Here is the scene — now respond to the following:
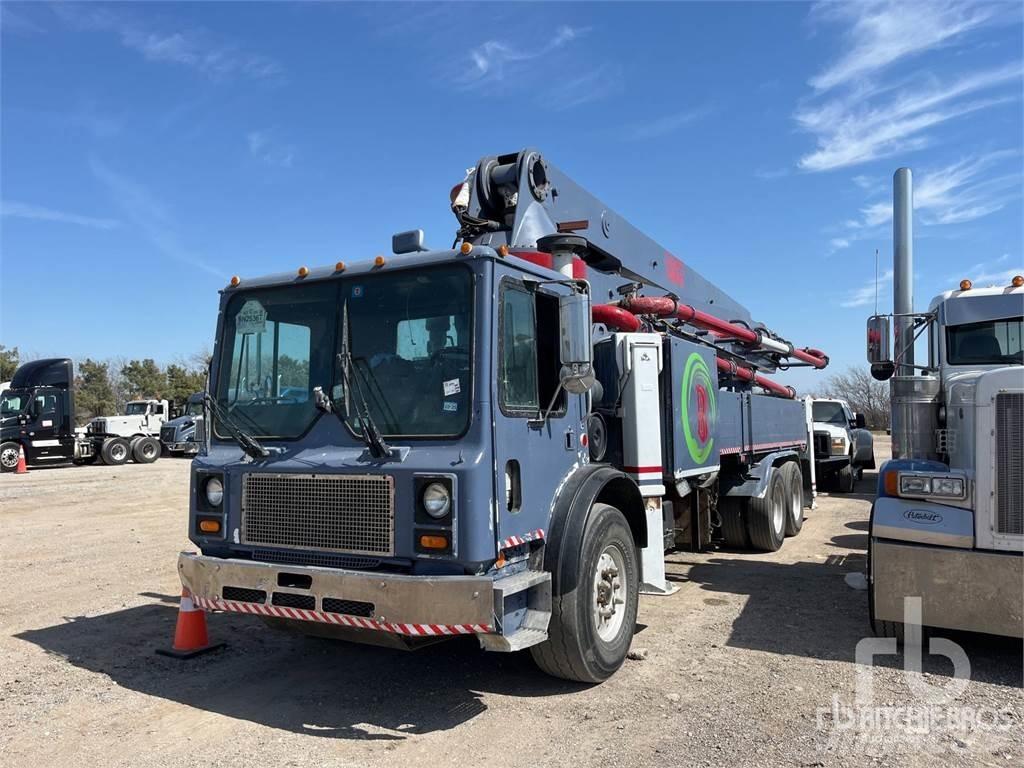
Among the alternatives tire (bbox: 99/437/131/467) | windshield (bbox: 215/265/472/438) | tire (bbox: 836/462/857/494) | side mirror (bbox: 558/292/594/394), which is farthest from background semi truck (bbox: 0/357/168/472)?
side mirror (bbox: 558/292/594/394)

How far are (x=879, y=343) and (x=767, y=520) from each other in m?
Answer: 3.38

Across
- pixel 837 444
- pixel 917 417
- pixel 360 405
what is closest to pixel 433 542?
pixel 360 405

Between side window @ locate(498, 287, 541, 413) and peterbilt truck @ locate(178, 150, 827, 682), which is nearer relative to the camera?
peterbilt truck @ locate(178, 150, 827, 682)

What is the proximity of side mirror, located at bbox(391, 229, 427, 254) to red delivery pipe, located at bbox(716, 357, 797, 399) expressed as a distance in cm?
416

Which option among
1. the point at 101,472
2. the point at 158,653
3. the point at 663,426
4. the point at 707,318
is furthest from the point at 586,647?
the point at 101,472

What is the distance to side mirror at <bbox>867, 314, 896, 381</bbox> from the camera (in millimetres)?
6395

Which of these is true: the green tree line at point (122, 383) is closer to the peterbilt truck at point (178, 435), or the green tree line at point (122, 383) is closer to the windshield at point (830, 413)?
the peterbilt truck at point (178, 435)

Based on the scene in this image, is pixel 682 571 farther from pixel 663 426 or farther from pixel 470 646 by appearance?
pixel 470 646

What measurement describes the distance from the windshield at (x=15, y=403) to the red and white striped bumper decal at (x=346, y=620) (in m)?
25.4

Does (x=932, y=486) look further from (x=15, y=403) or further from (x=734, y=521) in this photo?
(x=15, y=403)

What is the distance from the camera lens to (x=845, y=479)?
55.2 feet

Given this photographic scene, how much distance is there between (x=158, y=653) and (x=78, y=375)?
5643cm

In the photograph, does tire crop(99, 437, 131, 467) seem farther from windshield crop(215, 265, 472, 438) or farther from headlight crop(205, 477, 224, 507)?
headlight crop(205, 477, 224, 507)

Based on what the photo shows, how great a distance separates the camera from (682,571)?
330 inches
